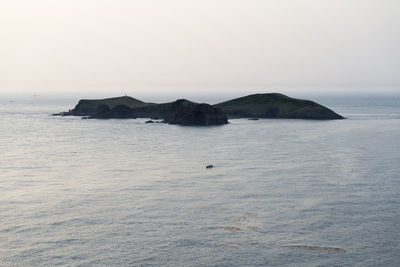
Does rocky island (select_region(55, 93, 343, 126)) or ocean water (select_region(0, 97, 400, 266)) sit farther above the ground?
rocky island (select_region(55, 93, 343, 126))

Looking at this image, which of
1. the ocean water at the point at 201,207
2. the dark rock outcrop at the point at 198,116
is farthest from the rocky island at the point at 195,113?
the ocean water at the point at 201,207

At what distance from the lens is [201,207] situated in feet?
153

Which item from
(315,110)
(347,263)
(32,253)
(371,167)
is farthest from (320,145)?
(315,110)

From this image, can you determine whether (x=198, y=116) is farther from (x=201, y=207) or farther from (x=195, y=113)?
(x=201, y=207)

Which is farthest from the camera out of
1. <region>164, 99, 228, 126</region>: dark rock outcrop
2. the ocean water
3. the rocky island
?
the rocky island

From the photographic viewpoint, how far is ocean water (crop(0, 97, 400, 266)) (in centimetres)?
3444

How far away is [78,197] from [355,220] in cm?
2910

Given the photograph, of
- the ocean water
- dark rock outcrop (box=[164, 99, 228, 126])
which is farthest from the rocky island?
the ocean water

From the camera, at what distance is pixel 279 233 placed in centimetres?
3856

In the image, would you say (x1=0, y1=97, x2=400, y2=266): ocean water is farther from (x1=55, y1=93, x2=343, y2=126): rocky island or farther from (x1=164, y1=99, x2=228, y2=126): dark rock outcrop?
(x1=55, y1=93, x2=343, y2=126): rocky island

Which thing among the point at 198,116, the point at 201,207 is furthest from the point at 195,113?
the point at 201,207

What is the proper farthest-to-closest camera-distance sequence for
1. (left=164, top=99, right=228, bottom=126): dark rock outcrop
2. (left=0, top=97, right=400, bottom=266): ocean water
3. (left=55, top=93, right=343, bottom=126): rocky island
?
(left=55, top=93, right=343, bottom=126): rocky island
(left=164, top=99, right=228, bottom=126): dark rock outcrop
(left=0, top=97, right=400, bottom=266): ocean water

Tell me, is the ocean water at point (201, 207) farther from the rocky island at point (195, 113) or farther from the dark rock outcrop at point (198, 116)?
the rocky island at point (195, 113)

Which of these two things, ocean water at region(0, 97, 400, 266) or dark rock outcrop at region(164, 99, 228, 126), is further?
dark rock outcrop at region(164, 99, 228, 126)
